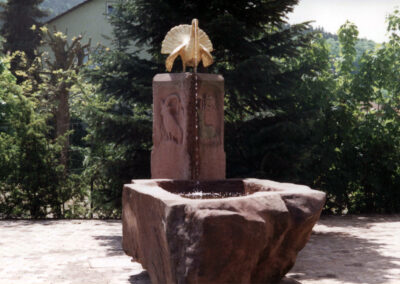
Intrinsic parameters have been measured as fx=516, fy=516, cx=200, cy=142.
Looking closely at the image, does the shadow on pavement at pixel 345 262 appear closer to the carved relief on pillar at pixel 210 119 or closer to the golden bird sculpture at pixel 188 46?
the carved relief on pillar at pixel 210 119

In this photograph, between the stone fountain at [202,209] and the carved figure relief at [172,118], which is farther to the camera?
the carved figure relief at [172,118]

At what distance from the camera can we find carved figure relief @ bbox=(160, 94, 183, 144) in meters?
6.65

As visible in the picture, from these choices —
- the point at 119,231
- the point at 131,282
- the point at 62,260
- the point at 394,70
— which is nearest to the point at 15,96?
the point at 119,231

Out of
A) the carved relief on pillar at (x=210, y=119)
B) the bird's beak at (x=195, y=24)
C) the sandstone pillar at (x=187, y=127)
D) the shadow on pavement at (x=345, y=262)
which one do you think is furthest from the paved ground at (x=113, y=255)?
the bird's beak at (x=195, y=24)

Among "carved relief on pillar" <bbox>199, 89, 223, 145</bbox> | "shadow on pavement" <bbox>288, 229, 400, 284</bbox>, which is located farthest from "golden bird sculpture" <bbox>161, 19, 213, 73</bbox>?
"shadow on pavement" <bbox>288, 229, 400, 284</bbox>

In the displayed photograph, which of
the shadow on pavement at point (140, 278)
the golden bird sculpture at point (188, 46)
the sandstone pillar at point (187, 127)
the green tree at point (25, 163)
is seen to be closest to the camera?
the shadow on pavement at point (140, 278)

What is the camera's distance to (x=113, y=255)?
694cm

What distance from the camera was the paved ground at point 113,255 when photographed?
5.61m

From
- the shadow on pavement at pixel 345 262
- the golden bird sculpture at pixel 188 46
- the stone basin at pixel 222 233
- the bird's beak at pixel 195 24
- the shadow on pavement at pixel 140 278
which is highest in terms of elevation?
the bird's beak at pixel 195 24

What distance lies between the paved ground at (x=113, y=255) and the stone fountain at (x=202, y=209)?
0.77 meters

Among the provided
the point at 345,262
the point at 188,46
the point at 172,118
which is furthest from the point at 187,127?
the point at 345,262

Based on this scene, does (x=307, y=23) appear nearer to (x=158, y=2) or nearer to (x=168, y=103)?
(x=158, y=2)

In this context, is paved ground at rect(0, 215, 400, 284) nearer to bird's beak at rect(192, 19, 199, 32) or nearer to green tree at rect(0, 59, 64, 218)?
green tree at rect(0, 59, 64, 218)

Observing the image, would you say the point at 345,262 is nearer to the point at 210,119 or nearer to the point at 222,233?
the point at 210,119
